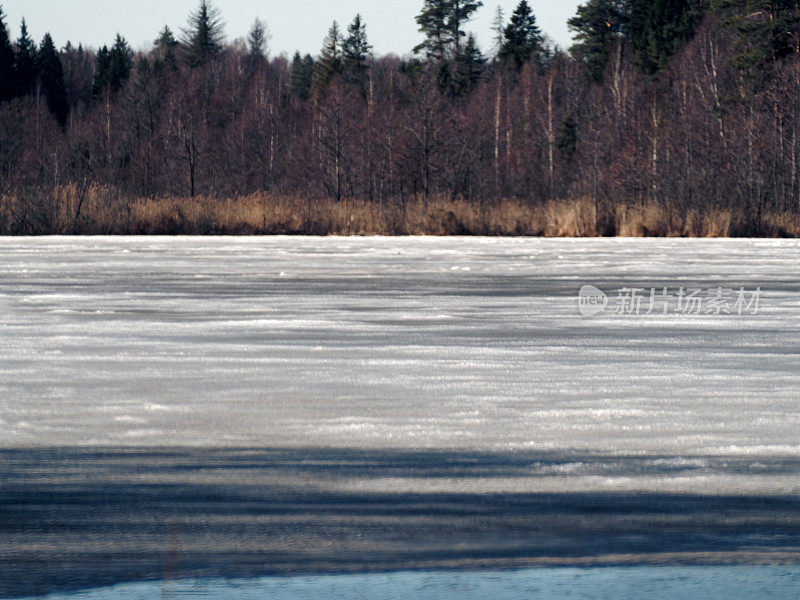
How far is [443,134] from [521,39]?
3090 centimetres

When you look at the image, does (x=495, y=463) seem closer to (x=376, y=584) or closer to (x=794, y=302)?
(x=376, y=584)

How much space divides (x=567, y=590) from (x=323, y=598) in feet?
1.90

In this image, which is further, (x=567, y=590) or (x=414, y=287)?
(x=414, y=287)

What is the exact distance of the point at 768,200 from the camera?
3238 centimetres

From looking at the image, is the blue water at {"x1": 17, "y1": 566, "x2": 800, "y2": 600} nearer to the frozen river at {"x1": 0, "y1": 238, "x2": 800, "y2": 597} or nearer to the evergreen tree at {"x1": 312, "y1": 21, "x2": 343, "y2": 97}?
the frozen river at {"x1": 0, "y1": 238, "x2": 800, "y2": 597}

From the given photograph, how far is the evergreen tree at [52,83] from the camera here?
76625 mm

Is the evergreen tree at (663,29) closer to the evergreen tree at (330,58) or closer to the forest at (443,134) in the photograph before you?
the forest at (443,134)

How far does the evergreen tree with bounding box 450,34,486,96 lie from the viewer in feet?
217

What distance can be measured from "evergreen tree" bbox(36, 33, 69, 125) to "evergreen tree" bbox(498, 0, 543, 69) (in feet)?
98.9

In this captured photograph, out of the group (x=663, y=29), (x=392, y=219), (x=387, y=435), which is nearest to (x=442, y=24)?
(x=663, y=29)

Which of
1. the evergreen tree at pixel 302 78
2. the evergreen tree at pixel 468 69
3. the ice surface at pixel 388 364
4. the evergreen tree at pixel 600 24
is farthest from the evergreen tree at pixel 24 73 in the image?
the ice surface at pixel 388 364

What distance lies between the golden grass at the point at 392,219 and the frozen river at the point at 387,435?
13.4 meters

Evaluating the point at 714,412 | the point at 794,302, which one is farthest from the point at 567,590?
the point at 794,302

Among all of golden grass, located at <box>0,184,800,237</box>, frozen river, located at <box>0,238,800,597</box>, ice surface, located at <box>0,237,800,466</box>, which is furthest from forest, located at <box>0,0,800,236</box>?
frozen river, located at <box>0,238,800,597</box>
